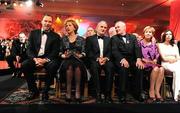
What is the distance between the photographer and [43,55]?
511 cm

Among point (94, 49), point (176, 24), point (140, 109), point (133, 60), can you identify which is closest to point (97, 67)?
point (94, 49)

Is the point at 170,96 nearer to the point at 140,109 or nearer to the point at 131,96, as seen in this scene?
the point at 131,96

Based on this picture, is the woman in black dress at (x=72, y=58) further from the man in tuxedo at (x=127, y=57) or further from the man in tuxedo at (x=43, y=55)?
the man in tuxedo at (x=127, y=57)

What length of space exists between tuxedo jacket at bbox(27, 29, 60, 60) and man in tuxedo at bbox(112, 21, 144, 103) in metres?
0.97

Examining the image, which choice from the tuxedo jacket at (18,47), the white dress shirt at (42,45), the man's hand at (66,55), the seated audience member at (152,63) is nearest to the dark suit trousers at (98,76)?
the man's hand at (66,55)

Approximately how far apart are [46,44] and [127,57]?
1.38 m

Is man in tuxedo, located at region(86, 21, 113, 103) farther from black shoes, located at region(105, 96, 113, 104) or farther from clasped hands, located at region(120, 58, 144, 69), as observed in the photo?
clasped hands, located at region(120, 58, 144, 69)

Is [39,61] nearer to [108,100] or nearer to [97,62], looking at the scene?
[97,62]

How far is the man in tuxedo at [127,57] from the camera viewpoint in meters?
5.06

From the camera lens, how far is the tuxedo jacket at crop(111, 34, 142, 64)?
5195mm

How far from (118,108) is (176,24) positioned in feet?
24.5

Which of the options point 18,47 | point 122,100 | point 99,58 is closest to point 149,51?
point 99,58

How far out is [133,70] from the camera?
17.1 ft

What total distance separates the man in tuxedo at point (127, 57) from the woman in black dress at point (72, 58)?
0.57m
